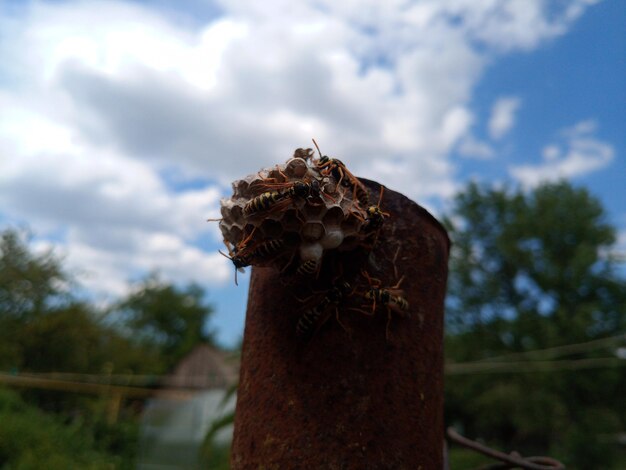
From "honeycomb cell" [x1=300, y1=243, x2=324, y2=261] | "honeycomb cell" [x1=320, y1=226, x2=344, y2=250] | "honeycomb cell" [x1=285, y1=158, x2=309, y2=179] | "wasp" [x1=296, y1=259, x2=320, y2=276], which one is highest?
"honeycomb cell" [x1=285, y1=158, x2=309, y2=179]

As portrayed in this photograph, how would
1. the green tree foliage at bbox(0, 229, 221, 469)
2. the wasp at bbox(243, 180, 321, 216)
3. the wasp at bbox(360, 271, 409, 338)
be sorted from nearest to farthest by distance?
the wasp at bbox(243, 180, 321, 216), the wasp at bbox(360, 271, 409, 338), the green tree foliage at bbox(0, 229, 221, 469)

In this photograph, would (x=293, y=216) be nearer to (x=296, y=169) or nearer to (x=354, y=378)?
(x=296, y=169)

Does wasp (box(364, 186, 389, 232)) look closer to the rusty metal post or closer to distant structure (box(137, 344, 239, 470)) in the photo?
the rusty metal post

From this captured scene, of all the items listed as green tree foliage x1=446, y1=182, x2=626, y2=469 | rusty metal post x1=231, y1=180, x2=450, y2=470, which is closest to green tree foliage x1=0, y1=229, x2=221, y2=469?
rusty metal post x1=231, y1=180, x2=450, y2=470

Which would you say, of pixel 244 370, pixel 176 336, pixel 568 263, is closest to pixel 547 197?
pixel 568 263

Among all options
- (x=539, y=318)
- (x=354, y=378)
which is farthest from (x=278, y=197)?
(x=539, y=318)

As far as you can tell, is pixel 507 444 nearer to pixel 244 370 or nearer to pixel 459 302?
pixel 459 302

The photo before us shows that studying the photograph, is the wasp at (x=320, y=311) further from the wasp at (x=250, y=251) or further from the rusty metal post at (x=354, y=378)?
the wasp at (x=250, y=251)
